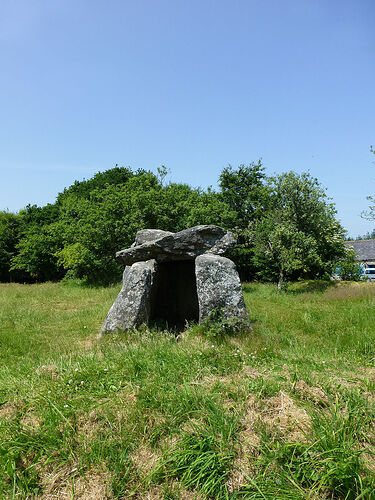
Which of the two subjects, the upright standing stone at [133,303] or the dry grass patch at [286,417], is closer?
the dry grass patch at [286,417]

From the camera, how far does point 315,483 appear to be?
257 centimetres

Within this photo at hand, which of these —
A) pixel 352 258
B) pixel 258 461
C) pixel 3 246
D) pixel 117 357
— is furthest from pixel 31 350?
pixel 3 246

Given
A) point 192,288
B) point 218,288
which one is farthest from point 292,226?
point 218,288

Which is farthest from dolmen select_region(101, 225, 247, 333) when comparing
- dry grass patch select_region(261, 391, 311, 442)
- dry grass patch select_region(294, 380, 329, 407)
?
dry grass patch select_region(261, 391, 311, 442)

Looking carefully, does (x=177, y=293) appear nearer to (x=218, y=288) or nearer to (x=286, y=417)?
(x=218, y=288)

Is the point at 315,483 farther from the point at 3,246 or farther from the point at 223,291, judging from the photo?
the point at 3,246

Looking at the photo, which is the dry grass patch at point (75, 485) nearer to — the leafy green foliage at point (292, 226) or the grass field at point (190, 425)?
the grass field at point (190, 425)

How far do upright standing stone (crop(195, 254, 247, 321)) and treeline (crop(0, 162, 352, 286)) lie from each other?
9559 millimetres

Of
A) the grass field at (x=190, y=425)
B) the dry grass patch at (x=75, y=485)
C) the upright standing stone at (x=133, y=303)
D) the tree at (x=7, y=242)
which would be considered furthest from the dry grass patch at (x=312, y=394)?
the tree at (x=7, y=242)

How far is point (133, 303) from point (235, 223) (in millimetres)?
15854

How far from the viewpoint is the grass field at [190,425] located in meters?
2.72

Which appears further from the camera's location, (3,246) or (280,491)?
(3,246)

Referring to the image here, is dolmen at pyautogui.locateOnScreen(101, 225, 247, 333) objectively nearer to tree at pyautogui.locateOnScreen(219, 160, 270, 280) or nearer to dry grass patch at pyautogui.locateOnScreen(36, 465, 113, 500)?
dry grass patch at pyautogui.locateOnScreen(36, 465, 113, 500)

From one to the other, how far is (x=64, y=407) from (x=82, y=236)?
53.8ft
